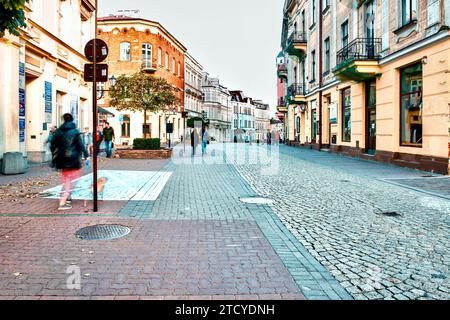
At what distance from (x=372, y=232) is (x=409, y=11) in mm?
12309

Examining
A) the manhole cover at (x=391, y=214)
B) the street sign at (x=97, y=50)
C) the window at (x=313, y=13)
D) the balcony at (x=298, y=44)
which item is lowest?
the manhole cover at (x=391, y=214)

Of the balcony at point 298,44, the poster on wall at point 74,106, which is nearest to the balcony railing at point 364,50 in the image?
the poster on wall at point 74,106

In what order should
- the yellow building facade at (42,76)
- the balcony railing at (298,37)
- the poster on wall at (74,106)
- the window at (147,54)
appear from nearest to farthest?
the yellow building facade at (42,76), the poster on wall at (74,106), the balcony railing at (298,37), the window at (147,54)

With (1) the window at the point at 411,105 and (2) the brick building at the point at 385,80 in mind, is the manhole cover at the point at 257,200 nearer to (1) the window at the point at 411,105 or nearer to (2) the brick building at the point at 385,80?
(2) the brick building at the point at 385,80

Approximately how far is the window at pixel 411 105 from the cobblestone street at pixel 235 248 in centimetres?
626

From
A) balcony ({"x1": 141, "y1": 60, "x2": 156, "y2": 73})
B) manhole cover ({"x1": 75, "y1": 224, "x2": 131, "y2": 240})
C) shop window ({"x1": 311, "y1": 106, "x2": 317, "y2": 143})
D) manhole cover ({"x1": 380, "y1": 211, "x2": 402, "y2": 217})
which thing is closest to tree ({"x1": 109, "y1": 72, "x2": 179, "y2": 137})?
shop window ({"x1": 311, "y1": 106, "x2": 317, "y2": 143})

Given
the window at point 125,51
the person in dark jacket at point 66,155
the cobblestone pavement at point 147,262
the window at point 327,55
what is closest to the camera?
the cobblestone pavement at point 147,262

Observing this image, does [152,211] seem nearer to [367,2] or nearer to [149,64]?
[367,2]

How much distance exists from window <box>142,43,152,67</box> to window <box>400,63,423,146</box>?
32929mm

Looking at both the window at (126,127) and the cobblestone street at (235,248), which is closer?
the cobblestone street at (235,248)

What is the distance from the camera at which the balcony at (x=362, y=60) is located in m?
18.2

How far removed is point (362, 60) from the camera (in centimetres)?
1823

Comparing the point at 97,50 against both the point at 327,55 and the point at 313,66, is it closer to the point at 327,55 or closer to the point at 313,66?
the point at 327,55
